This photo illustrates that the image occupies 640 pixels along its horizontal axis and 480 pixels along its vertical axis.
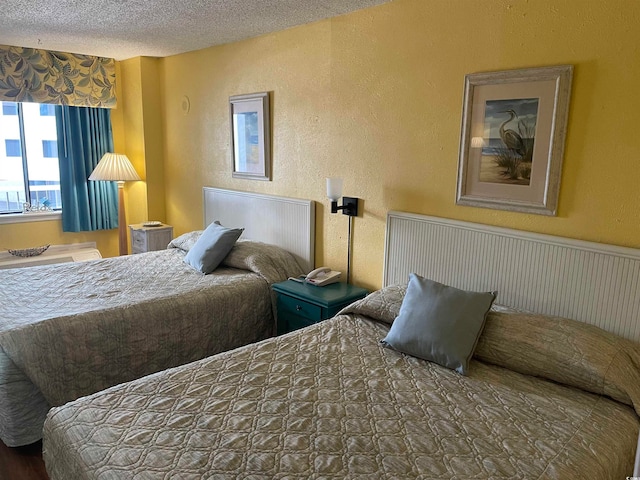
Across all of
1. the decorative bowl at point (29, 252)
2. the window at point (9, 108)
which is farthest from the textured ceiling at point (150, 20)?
the decorative bowl at point (29, 252)

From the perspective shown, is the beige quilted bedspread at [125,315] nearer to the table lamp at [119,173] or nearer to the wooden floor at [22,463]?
the wooden floor at [22,463]

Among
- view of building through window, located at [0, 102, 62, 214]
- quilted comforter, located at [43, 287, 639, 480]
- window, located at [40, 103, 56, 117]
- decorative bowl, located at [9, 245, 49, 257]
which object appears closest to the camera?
quilted comforter, located at [43, 287, 639, 480]

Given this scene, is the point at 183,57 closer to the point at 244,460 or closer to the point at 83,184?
the point at 83,184

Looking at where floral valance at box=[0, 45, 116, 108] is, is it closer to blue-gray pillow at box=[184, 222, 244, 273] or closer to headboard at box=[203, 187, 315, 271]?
headboard at box=[203, 187, 315, 271]

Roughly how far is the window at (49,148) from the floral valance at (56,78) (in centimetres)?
47

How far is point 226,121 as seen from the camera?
4195 mm

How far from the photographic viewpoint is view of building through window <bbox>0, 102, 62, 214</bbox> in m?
4.68

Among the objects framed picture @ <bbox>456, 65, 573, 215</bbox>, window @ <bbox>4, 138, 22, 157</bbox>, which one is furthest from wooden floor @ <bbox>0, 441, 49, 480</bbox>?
window @ <bbox>4, 138, 22, 157</bbox>

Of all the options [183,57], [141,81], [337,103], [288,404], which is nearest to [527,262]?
[288,404]

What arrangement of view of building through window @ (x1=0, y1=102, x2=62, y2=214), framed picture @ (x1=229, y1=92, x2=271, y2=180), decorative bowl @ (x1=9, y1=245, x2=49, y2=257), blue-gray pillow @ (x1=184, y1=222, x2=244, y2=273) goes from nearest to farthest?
blue-gray pillow @ (x1=184, y1=222, x2=244, y2=273)
framed picture @ (x1=229, y1=92, x2=271, y2=180)
decorative bowl @ (x1=9, y1=245, x2=49, y2=257)
view of building through window @ (x1=0, y1=102, x2=62, y2=214)

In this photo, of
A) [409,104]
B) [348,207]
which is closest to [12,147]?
[348,207]

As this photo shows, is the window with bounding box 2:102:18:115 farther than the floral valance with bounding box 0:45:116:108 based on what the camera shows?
Yes

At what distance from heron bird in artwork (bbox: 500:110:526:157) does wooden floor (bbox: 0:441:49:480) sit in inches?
108

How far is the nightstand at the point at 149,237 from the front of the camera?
15.2ft
